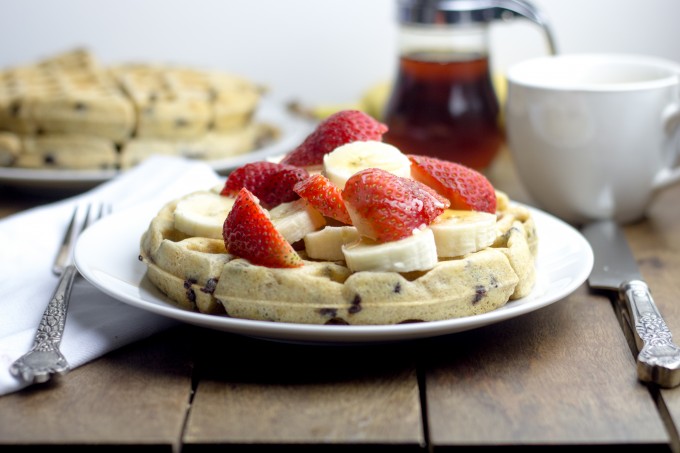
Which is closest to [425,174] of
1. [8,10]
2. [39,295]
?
[39,295]

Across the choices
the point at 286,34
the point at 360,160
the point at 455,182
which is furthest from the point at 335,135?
the point at 286,34

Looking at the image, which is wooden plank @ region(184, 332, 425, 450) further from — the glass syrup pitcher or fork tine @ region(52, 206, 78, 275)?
the glass syrup pitcher

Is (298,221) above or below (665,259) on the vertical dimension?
above

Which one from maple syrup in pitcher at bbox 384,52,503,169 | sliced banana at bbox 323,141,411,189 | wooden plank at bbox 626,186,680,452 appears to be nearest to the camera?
wooden plank at bbox 626,186,680,452

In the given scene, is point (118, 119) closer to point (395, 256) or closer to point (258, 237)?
point (258, 237)

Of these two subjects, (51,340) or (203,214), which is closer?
(51,340)

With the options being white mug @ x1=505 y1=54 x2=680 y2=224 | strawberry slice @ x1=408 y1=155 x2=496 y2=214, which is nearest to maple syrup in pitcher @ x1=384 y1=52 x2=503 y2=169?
white mug @ x1=505 y1=54 x2=680 y2=224
